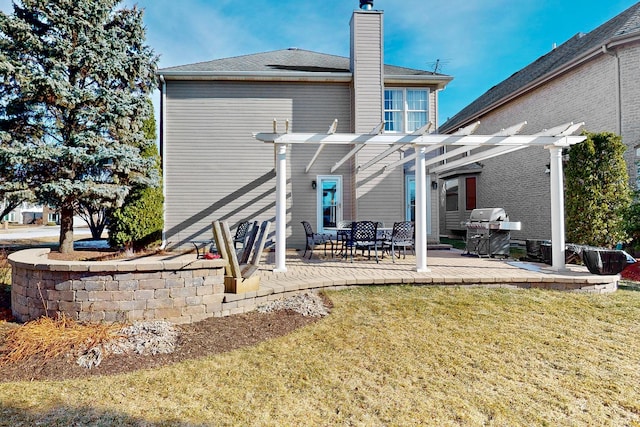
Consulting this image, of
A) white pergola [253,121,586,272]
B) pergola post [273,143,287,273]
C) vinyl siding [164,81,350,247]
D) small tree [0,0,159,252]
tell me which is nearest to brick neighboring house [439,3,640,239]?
white pergola [253,121,586,272]

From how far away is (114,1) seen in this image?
29.4 feet

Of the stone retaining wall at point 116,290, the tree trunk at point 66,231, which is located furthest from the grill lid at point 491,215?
the tree trunk at point 66,231

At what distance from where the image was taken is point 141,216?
9.16 meters

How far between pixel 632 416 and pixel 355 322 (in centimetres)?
256

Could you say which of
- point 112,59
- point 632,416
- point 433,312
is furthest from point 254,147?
point 632,416

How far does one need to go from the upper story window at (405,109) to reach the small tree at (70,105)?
7068mm

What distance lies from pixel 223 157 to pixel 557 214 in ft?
28.4

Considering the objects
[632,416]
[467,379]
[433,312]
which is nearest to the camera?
[632,416]

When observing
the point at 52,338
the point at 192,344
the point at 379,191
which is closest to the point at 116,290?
the point at 52,338

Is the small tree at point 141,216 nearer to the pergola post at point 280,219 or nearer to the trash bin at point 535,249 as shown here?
the pergola post at point 280,219

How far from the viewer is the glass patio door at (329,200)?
10.7 meters

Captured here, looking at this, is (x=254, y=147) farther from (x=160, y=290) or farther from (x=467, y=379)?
(x=467, y=379)

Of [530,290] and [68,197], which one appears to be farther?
[68,197]

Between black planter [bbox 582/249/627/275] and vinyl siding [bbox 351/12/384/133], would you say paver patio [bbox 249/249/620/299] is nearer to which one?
black planter [bbox 582/249/627/275]
